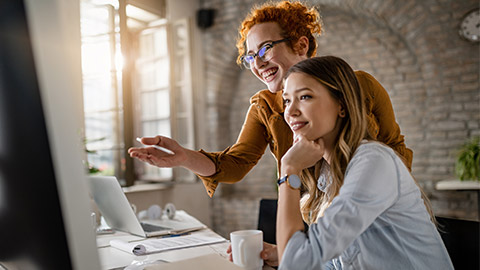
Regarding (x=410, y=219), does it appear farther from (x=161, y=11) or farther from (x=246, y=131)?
(x=161, y=11)

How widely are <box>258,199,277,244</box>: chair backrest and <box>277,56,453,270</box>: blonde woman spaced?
0.60 m

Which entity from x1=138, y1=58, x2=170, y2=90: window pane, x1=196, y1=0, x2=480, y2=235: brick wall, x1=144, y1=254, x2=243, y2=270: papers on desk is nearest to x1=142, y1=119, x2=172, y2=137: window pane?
x1=138, y1=58, x2=170, y2=90: window pane

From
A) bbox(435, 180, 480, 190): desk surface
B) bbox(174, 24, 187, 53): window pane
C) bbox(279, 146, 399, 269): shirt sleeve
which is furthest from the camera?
bbox(174, 24, 187, 53): window pane

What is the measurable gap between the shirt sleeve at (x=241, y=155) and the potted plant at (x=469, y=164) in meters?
2.33

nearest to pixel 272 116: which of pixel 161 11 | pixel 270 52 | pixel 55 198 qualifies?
pixel 270 52

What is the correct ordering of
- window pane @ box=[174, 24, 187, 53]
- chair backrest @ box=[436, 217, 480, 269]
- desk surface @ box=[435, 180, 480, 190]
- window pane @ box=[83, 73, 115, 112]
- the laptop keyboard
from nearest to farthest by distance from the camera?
chair backrest @ box=[436, 217, 480, 269]
the laptop keyboard
desk surface @ box=[435, 180, 480, 190]
window pane @ box=[83, 73, 115, 112]
window pane @ box=[174, 24, 187, 53]

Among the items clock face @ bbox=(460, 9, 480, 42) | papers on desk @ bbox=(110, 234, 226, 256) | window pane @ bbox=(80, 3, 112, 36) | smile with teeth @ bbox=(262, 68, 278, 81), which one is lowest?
papers on desk @ bbox=(110, 234, 226, 256)

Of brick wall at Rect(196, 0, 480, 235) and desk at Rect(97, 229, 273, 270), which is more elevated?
brick wall at Rect(196, 0, 480, 235)

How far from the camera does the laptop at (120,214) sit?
158 centimetres

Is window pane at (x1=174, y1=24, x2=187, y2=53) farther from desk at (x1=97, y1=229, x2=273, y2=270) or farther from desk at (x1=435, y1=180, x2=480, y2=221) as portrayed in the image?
desk at (x1=97, y1=229, x2=273, y2=270)

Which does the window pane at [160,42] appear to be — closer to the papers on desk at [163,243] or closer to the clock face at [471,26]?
the clock face at [471,26]

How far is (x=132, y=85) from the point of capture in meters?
4.40

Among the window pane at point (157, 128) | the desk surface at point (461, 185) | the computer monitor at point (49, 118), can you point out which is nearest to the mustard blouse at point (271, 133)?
the computer monitor at point (49, 118)

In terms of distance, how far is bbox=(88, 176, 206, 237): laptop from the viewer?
158 cm
